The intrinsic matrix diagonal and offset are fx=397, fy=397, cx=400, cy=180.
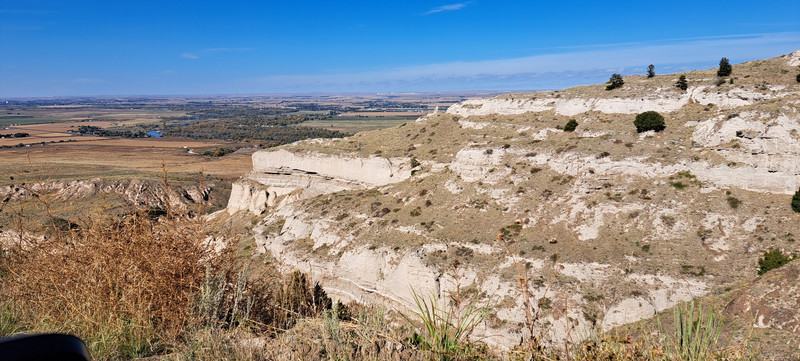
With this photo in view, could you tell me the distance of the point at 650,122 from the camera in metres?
38.0

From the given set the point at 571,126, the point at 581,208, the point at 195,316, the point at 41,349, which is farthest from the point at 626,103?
the point at 41,349

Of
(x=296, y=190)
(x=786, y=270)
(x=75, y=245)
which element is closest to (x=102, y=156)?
(x=296, y=190)

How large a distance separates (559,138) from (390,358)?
42.4 meters

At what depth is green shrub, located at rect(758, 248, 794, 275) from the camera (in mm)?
23578

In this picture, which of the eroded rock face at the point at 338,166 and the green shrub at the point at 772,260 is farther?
the eroded rock face at the point at 338,166

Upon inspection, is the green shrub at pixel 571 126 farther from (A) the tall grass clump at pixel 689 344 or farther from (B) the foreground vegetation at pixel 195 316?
(A) the tall grass clump at pixel 689 344

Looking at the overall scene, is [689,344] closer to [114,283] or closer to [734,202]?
[114,283]

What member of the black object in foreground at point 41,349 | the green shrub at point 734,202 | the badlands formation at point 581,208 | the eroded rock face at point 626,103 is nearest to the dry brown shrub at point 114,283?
the black object in foreground at point 41,349

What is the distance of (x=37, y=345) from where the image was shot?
82.0 inches

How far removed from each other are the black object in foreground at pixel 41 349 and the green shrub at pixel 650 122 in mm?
44433

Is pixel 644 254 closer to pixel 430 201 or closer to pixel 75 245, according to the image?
pixel 430 201

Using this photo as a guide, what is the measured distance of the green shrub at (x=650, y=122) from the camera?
1491 inches

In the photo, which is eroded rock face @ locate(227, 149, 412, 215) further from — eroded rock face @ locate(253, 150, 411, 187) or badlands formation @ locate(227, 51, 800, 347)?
badlands formation @ locate(227, 51, 800, 347)

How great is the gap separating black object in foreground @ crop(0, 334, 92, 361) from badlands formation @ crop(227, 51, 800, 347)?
1644 centimetres
